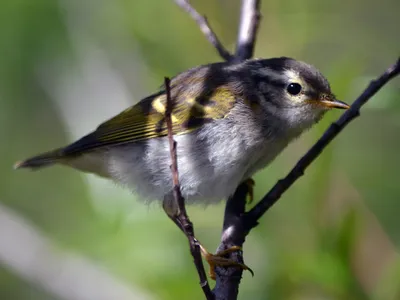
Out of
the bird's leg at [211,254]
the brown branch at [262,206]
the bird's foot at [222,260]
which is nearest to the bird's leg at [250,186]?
the brown branch at [262,206]

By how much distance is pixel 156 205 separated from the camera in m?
3.41

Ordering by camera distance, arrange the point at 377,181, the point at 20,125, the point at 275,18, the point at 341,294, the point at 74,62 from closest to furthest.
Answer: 1. the point at 341,294
2. the point at 377,181
3. the point at 275,18
4. the point at 74,62
5. the point at 20,125

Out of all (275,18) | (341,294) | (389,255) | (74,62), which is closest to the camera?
(341,294)

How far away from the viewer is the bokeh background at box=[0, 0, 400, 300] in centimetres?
285

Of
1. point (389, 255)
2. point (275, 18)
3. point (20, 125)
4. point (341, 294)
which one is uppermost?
point (275, 18)

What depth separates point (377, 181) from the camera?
354 cm

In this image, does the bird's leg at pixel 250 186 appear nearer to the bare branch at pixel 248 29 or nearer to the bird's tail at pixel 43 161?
the bare branch at pixel 248 29

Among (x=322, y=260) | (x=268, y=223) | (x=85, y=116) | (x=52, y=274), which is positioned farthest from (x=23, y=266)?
(x=322, y=260)

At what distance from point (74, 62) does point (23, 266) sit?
1689mm

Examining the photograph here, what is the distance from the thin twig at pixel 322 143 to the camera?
2438mm

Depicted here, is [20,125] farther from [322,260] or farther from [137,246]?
[322,260]

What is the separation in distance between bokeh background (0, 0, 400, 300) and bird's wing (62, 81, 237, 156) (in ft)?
0.94

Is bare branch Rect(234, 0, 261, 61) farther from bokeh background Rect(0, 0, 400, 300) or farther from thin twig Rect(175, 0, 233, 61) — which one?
bokeh background Rect(0, 0, 400, 300)

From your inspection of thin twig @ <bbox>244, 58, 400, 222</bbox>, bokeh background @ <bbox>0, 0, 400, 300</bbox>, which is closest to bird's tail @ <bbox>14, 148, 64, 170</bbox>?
bokeh background @ <bbox>0, 0, 400, 300</bbox>
